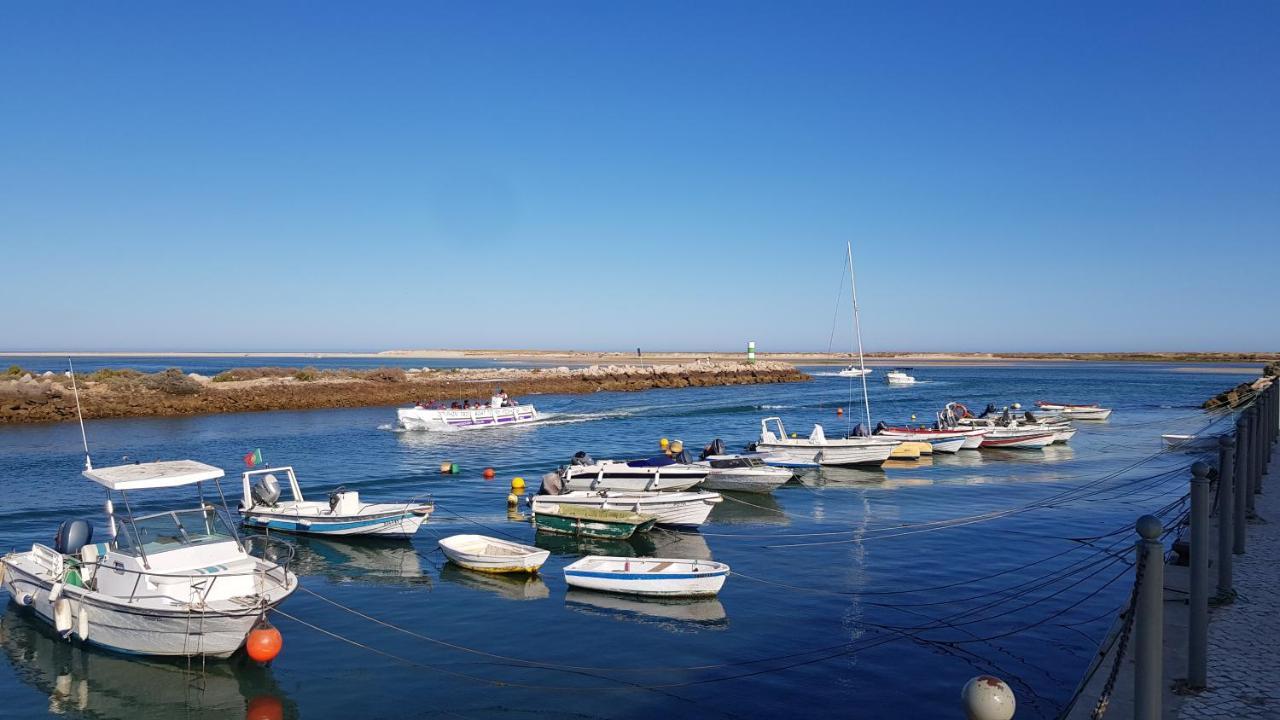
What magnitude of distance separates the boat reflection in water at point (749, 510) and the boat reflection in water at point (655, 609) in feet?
30.8

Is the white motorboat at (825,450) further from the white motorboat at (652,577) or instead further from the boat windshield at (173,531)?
the boat windshield at (173,531)

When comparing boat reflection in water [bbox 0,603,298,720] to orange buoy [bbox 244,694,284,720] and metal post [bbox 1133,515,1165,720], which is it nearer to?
orange buoy [bbox 244,694,284,720]

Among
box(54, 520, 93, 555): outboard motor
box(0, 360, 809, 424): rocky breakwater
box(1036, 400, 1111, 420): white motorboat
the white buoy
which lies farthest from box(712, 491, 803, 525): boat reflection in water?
box(0, 360, 809, 424): rocky breakwater

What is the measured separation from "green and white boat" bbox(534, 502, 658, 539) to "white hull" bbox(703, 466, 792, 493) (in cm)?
642

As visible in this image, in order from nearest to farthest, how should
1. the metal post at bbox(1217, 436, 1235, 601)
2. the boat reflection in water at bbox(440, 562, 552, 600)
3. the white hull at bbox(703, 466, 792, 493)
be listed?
1. the metal post at bbox(1217, 436, 1235, 601)
2. the boat reflection in water at bbox(440, 562, 552, 600)
3. the white hull at bbox(703, 466, 792, 493)

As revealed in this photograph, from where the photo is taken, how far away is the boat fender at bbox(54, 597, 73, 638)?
50.4 ft

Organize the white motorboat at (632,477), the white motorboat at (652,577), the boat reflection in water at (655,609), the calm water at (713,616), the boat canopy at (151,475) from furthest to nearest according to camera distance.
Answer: the white motorboat at (632,477) < the white motorboat at (652,577) < the boat reflection in water at (655,609) < the boat canopy at (151,475) < the calm water at (713,616)

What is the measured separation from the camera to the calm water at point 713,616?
1337 cm

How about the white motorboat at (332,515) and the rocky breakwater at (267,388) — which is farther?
the rocky breakwater at (267,388)

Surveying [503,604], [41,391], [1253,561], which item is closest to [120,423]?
[41,391]

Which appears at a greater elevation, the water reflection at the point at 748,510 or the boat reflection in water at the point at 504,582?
the boat reflection in water at the point at 504,582

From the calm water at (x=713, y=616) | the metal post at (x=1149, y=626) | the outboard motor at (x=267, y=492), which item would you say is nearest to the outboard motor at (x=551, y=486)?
the calm water at (x=713, y=616)

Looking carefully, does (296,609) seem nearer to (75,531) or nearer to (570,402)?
(75,531)

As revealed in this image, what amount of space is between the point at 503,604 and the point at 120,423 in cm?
5370
